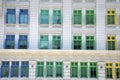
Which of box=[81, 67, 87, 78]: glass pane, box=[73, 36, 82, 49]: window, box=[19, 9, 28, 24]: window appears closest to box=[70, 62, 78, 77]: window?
box=[81, 67, 87, 78]: glass pane

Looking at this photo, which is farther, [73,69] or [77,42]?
[77,42]

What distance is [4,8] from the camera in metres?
36.3

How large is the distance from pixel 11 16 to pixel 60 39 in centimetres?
554

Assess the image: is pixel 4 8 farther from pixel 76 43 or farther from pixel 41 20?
A: pixel 76 43

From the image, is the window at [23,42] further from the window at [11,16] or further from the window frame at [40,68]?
the window frame at [40,68]

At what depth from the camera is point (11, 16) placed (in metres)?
36.4

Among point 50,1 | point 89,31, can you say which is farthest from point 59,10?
point 89,31

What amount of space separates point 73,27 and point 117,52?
5.09 m

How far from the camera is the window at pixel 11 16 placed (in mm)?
36344

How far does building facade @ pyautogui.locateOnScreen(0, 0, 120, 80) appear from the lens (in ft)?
116

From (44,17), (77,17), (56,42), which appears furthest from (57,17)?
(56,42)

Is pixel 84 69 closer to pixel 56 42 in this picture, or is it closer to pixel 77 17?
pixel 56 42

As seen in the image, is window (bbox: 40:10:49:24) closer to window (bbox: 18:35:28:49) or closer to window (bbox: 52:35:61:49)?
window (bbox: 52:35:61:49)

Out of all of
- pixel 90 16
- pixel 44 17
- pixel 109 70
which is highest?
pixel 90 16
